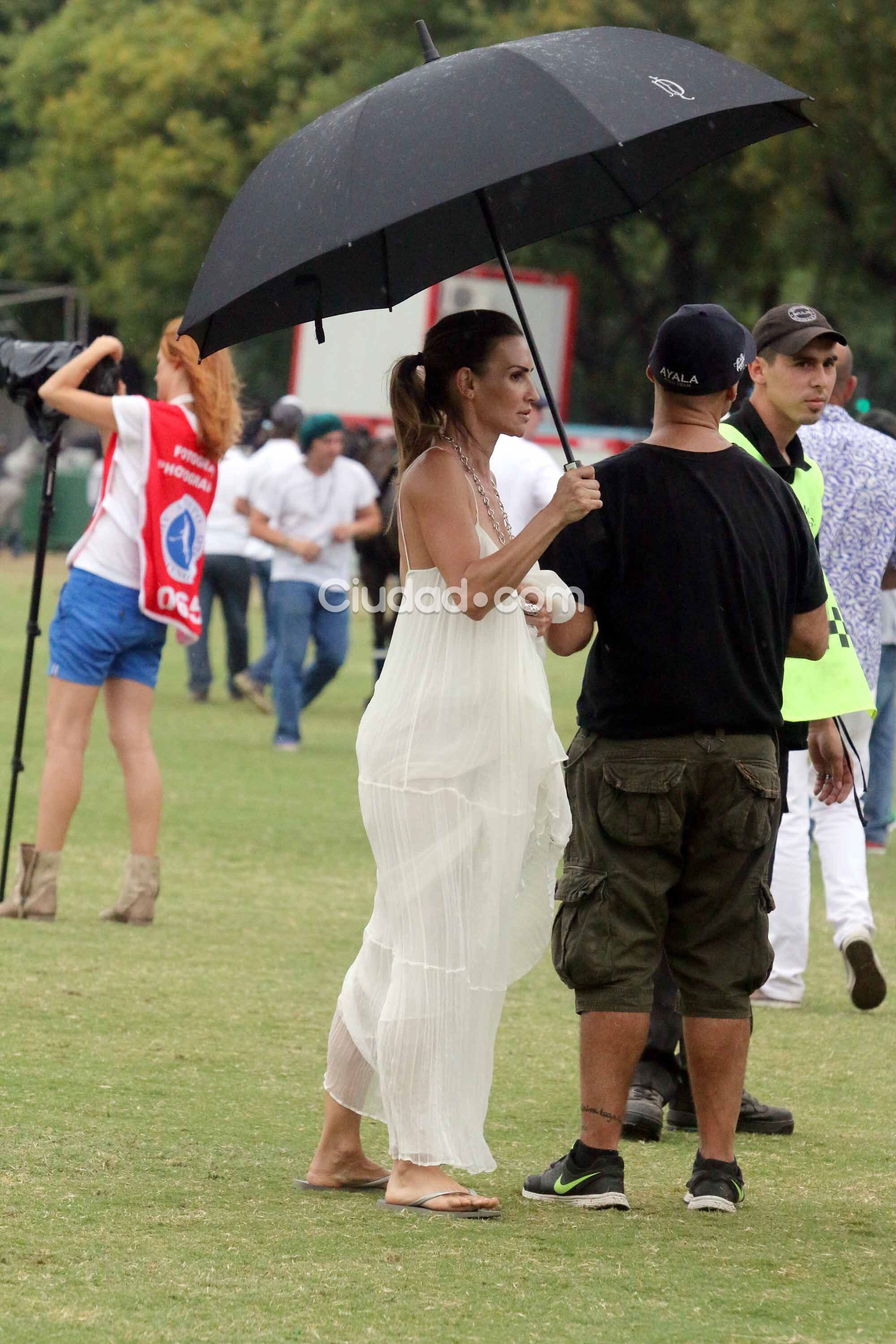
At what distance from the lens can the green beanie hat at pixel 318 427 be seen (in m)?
14.2

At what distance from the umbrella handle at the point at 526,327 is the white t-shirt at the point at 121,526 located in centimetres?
312

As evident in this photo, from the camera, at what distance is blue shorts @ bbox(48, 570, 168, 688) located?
7539 millimetres

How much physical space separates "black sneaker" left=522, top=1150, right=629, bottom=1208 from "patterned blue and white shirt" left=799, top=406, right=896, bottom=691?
2876mm

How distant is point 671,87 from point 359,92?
26.9 meters

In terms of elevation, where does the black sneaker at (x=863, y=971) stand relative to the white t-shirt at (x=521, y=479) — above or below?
below

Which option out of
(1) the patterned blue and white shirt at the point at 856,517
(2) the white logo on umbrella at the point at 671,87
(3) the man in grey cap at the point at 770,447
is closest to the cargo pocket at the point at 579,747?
(3) the man in grey cap at the point at 770,447

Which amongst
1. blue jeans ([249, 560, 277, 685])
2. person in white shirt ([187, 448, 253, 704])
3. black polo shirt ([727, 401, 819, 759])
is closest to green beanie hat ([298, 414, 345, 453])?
blue jeans ([249, 560, 277, 685])

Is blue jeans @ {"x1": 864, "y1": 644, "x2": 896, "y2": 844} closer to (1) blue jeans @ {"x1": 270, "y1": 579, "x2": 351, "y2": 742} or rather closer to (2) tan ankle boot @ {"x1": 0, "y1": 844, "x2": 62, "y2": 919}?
(1) blue jeans @ {"x1": 270, "y1": 579, "x2": 351, "y2": 742}

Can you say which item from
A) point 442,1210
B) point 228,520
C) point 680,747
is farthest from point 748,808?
point 228,520

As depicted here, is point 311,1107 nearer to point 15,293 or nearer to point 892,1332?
point 892,1332

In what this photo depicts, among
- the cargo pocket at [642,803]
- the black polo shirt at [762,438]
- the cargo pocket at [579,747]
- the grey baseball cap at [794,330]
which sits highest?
the grey baseball cap at [794,330]

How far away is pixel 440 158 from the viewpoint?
13.5 ft

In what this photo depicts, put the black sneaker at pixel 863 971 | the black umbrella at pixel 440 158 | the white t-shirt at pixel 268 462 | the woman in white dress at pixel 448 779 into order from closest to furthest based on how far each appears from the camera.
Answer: the black umbrella at pixel 440 158 < the woman in white dress at pixel 448 779 < the black sneaker at pixel 863 971 < the white t-shirt at pixel 268 462

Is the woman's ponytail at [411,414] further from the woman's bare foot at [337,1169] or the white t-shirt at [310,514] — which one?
the white t-shirt at [310,514]
